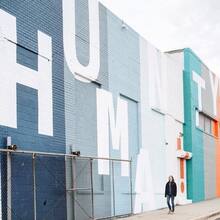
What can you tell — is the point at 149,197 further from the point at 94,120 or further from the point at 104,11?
the point at 104,11

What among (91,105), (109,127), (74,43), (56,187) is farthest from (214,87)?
(56,187)

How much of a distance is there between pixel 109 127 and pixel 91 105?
1687mm

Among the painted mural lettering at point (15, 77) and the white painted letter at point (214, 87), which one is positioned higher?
the white painted letter at point (214, 87)

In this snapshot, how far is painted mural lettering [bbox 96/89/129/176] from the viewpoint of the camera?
19.8 metres

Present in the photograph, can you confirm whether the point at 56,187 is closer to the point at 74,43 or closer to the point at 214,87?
the point at 74,43

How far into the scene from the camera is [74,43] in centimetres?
1802

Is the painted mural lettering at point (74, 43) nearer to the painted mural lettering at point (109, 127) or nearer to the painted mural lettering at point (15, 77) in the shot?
the painted mural lettering at point (109, 127)

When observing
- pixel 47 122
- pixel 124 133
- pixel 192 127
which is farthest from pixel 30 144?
pixel 192 127

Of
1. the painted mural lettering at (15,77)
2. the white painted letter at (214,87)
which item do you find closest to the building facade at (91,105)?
the painted mural lettering at (15,77)

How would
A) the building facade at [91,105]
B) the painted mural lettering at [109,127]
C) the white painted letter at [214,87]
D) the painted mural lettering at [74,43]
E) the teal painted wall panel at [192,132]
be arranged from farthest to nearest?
1. the white painted letter at [214,87]
2. the teal painted wall panel at [192,132]
3. the painted mural lettering at [109,127]
4. the painted mural lettering at [74,43]
5. the building facade at [91,105]

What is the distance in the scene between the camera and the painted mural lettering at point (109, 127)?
1975cm

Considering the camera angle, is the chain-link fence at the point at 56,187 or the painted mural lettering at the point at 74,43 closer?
the chain-link fence at the point at 56,187

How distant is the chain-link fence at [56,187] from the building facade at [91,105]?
0.05 metres

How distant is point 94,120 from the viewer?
19406mm
